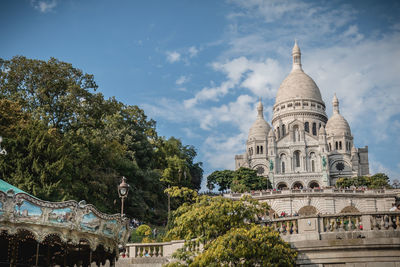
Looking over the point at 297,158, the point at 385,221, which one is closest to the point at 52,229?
the point at 385,221

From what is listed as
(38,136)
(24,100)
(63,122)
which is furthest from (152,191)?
(38,136)

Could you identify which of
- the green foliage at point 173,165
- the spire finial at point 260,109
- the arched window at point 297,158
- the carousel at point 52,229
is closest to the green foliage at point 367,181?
the arched window at point 297,158

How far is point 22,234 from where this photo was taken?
16312mm

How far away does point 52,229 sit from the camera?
14.9 meters

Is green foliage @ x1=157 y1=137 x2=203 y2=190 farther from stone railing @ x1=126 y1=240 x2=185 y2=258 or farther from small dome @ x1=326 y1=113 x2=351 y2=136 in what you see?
small dome @ x1=326 y1=113 x2=351 y2=136

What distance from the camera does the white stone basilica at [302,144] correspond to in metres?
94.2

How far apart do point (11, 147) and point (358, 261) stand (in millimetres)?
21954

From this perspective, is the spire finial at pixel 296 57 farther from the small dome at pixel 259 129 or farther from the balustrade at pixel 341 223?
the balustrade at pixel 341 223

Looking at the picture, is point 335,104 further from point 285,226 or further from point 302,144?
point 285,226

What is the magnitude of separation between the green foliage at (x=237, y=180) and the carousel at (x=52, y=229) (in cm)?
5233

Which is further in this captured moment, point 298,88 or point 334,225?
point 298,88

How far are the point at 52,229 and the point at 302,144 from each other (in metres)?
87.4

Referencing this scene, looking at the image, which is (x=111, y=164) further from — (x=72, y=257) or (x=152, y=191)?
(x=72, y=257)

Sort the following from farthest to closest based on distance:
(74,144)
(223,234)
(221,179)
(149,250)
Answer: (221,179) → (74,144) → (149,250) → (223,234)
